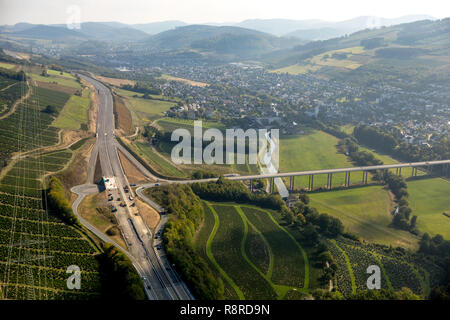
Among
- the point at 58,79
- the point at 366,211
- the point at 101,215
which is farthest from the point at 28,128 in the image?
the point at 366,211

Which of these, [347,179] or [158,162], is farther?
[347,179]

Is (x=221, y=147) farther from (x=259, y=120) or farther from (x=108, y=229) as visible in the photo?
(x=108, y=229)

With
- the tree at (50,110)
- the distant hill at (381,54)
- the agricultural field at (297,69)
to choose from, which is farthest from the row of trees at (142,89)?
the agricultural field at (297,69)

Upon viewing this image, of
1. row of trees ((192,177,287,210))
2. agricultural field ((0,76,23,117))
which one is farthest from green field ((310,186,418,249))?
agricultural field ((0,76,23,117))

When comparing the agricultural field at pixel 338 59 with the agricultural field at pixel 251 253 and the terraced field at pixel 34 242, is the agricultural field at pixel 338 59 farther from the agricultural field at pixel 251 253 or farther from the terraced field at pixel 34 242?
the terraced field at pixel 34 242

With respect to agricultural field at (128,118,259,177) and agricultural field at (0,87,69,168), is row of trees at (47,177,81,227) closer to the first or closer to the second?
agricultural field at (0,87,69,168)

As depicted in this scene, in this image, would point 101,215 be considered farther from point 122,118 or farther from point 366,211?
point 122,118
